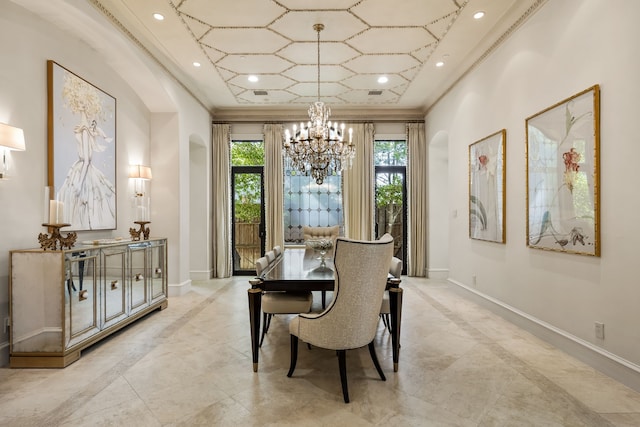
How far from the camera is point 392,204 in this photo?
6.88 meters

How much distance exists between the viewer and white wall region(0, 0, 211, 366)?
2744 mm

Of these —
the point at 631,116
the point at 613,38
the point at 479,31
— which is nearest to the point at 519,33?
the point at 479,31

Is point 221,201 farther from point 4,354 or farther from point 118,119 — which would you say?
point 4,354

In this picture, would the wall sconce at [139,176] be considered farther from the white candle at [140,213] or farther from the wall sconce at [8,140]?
the wall sconce at [8,140]

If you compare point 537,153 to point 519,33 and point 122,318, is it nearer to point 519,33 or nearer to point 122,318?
point 519,33

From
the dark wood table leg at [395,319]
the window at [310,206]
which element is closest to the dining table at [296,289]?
the dark wood table leg at [395,319]

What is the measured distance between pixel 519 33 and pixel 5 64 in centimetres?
468

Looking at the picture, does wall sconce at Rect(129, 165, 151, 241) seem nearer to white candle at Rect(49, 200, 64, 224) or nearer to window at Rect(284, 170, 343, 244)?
white candle at Rect(49, 200, 64, 224)

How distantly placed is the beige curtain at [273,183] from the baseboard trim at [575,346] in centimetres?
385

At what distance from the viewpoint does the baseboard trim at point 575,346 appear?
2330mm

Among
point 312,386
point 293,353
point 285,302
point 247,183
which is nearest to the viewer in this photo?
point 312,386

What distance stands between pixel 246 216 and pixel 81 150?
11.7ft

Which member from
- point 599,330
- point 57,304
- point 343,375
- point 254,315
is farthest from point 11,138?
point 599,330

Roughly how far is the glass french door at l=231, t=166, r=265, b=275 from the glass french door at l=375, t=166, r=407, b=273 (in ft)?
7.78
